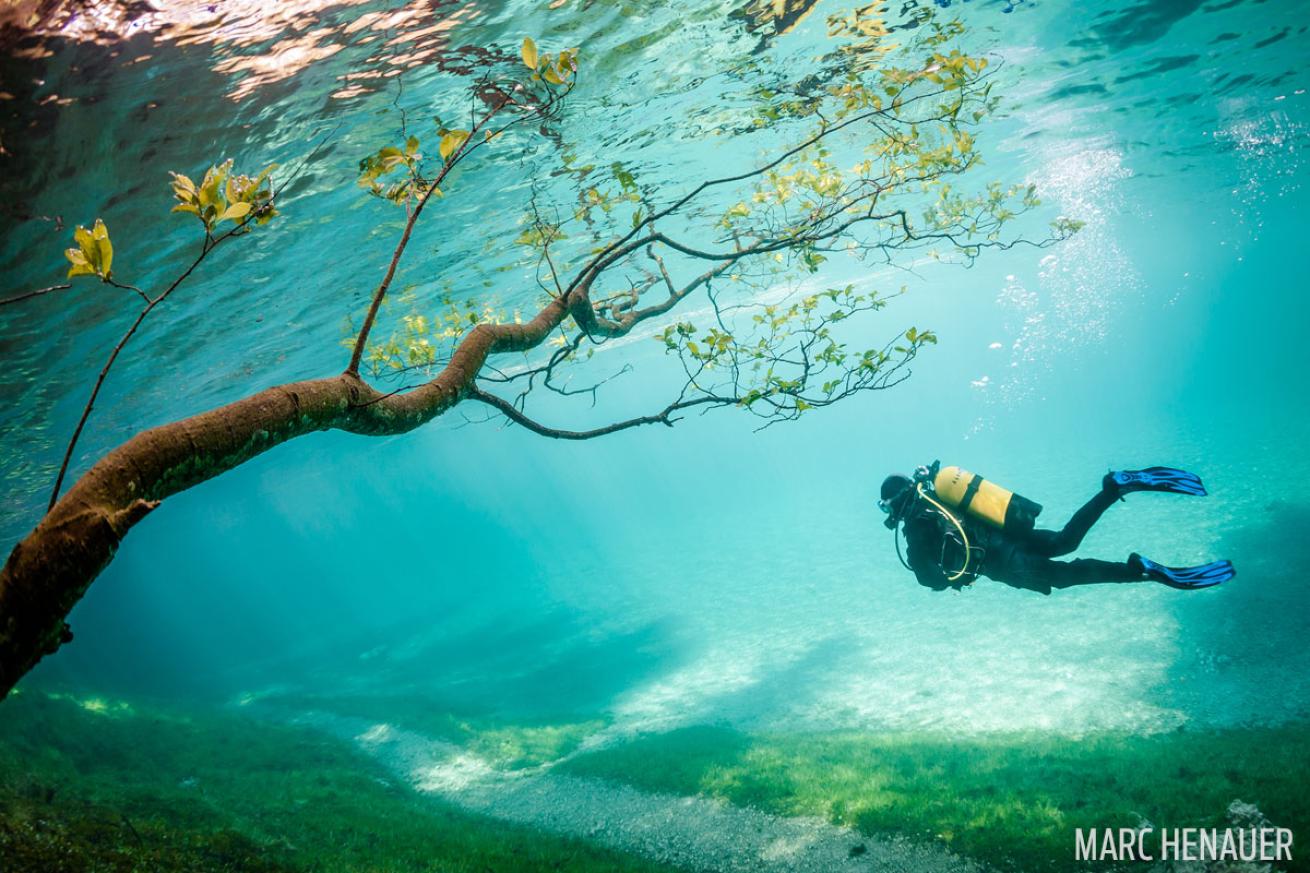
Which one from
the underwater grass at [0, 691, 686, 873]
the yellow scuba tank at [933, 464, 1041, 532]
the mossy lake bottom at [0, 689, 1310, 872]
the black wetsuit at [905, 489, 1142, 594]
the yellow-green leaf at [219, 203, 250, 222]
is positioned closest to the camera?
the yellow-green leaf at [219, 203, 250, 222]

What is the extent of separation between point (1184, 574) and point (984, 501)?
6.60ft

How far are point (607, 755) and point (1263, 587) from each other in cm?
1632

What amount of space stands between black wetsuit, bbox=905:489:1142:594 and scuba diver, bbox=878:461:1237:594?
0.03 ft

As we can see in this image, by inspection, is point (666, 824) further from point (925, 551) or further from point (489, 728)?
point (489, 728)

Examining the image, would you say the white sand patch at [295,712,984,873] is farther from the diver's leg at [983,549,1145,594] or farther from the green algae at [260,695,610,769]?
the diver's leg at [983,549,1145,594]

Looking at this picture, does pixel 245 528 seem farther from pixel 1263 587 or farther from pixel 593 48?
pixel 1263 587

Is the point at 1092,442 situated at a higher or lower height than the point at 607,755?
lower

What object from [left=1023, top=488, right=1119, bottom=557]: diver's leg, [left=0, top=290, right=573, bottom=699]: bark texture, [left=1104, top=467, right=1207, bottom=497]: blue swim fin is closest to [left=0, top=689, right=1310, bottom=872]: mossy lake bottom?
[left=1023, top=488, right=1119, bottom=557]: diver's leg

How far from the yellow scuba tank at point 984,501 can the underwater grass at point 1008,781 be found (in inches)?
164

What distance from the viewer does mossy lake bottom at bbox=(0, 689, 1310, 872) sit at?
25.8 ft

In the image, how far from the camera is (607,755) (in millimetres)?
14562

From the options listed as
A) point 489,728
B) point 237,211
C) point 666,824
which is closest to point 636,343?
point 489,728

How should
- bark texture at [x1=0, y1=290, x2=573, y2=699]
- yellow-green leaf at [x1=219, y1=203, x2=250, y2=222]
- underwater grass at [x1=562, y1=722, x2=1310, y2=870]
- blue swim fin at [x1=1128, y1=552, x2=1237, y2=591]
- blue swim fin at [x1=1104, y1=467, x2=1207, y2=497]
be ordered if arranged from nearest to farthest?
bark texture at [x1=0, y1=290, x2=573, y2=699] < yellow-green leaf at [x1=219, y1=203, x2=250, y2=222] < blue swim fin at [x1=1128, y1=552, x2=1237, y2=591] < blue swim fin at [x1=1104, y1=467, x2=1207, y2=497] < underwater grass at [x1=562, y1=722, x2=1310, y2=870]

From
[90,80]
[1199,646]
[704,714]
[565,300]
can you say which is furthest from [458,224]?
[1199,646]
